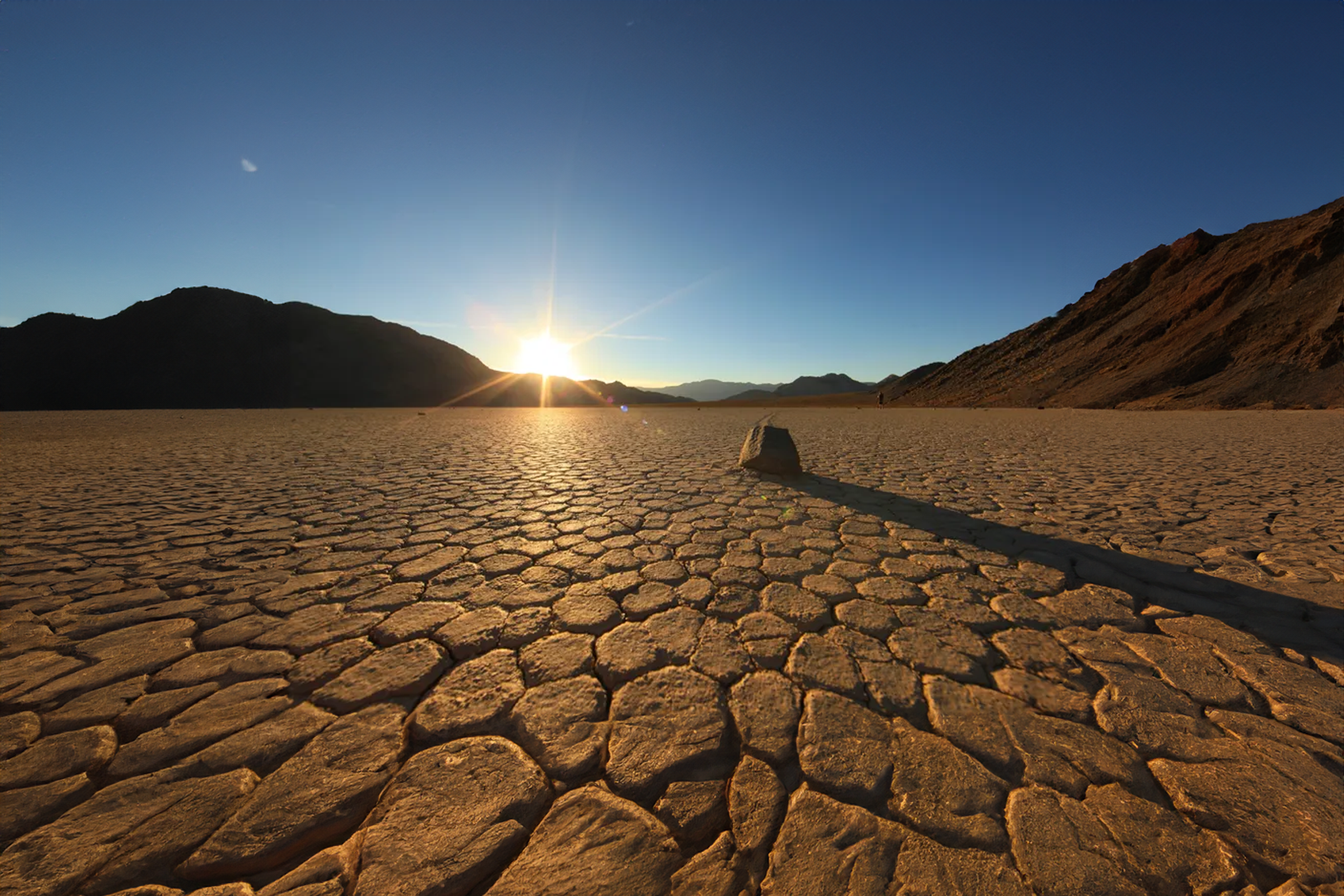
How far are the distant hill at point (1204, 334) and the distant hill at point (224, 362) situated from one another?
138ft

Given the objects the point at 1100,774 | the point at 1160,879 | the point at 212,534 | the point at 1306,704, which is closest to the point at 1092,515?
the point at 1306,704

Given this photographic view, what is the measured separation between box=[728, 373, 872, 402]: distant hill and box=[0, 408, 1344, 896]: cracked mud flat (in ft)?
324

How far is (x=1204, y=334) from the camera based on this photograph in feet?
73.6

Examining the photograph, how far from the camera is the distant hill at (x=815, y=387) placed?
106m

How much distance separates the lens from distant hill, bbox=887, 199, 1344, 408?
18375mm

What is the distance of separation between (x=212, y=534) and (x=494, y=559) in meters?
2.01

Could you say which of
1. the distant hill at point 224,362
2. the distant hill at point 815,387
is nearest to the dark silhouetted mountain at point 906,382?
the distant hill at point 224,362

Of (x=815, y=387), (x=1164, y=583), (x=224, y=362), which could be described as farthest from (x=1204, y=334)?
(x=815, y=387)

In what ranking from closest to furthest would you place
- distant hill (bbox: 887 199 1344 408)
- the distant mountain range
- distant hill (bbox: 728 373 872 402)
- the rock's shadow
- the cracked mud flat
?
the cracked mud flat → the rock's shadow → distant hill (bbox: 887 199 1344 408) → the distant mountain range → distant hill (bbox: 728 373 872 402)

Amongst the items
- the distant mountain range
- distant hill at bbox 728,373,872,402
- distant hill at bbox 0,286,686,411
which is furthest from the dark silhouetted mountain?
distant hill at bbox 728,373,872,402

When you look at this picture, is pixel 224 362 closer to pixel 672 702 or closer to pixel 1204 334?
pixel 672 702

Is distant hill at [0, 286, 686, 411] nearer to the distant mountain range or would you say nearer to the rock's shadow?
the distant mountain range

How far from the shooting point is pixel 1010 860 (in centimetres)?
98

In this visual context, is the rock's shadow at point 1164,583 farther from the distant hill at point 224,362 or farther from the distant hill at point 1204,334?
the distant hill at point 224,362
